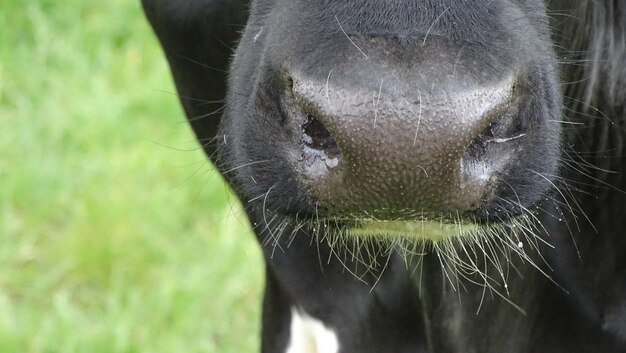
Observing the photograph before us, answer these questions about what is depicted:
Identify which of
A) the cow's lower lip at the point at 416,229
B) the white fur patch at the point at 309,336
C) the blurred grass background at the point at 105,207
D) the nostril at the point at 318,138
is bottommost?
the blurred grass background at the point at 105,207

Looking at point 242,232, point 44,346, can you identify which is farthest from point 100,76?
point 44,346

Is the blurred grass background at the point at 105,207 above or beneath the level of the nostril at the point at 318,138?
beneath

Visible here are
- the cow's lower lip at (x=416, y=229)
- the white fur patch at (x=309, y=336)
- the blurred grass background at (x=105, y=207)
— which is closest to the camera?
the cow's lower lip at (x=416, y=229)

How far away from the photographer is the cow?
3.52 feet

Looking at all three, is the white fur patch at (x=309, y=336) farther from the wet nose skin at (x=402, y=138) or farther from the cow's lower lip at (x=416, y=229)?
the wet nose skin at (x=402, y=138)

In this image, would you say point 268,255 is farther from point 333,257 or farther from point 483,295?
point 483,295

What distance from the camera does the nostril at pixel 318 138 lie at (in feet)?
3.60

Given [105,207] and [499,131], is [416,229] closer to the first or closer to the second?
[499,131]

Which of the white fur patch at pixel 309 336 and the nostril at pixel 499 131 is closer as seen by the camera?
the nostril at pixel 499 131

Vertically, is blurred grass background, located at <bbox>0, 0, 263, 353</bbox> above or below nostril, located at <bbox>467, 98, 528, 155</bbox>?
below

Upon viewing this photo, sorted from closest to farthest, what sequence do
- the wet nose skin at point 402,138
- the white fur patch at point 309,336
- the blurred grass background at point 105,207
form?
the wet nose skin at point 402,138
the white fur patch at point 309,336
the blurred grass background at point 105,207

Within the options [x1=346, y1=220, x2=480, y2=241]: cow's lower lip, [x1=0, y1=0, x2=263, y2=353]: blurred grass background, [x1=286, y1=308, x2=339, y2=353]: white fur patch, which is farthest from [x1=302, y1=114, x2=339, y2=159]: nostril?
[x1=0, y1=0, x2=263, y2=353]: blurred grass background

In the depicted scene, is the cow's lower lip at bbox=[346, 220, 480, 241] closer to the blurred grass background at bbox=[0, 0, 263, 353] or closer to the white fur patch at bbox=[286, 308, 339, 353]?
the white fur patch at bbox=[286, 308, 339, 353]

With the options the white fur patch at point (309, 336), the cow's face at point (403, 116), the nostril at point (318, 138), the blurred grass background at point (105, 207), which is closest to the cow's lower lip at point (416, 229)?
the cow's face at point (403, 116)
